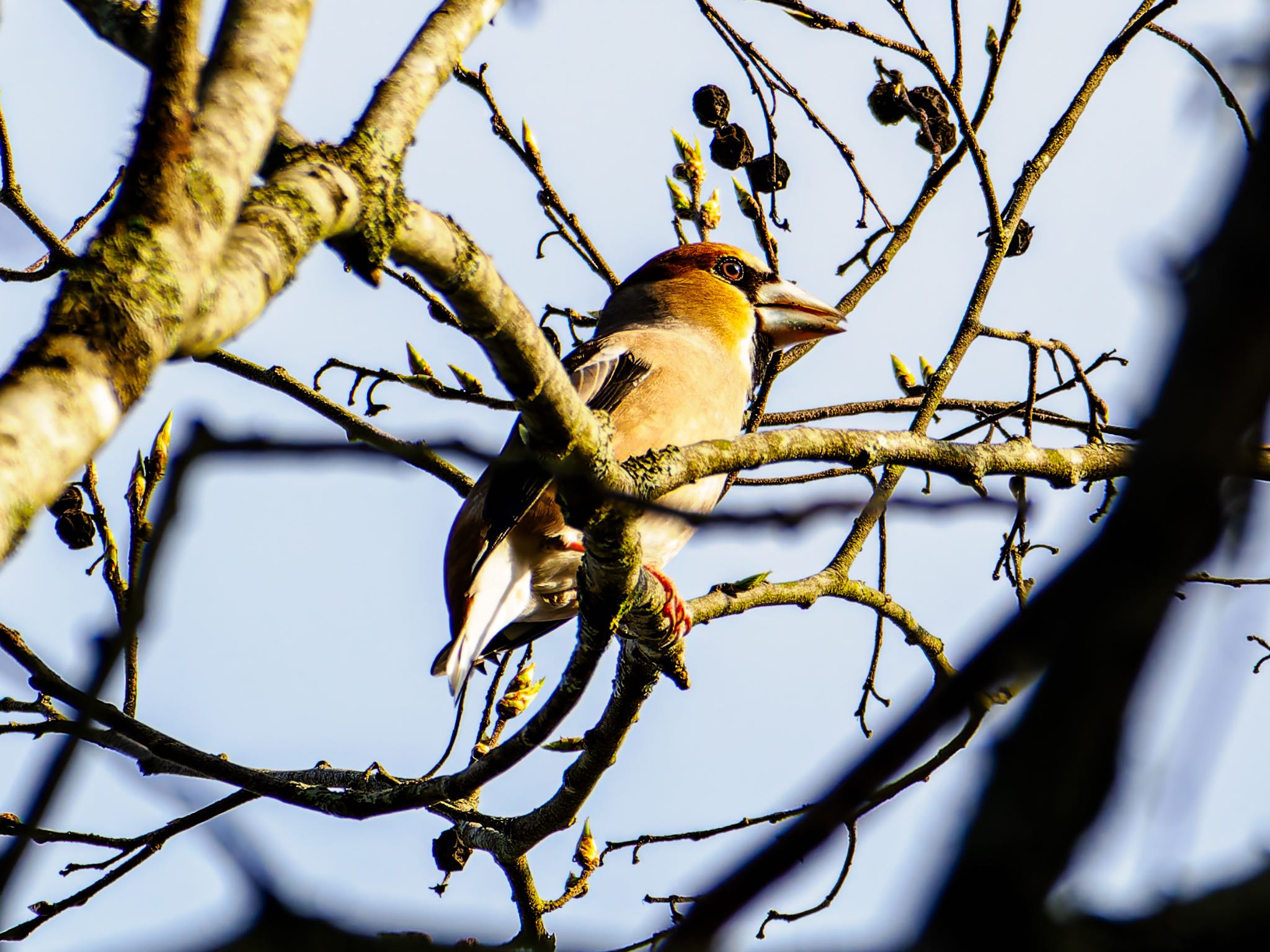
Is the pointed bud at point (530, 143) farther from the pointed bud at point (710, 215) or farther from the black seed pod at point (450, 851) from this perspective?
the black seed pod at point (450, 851)

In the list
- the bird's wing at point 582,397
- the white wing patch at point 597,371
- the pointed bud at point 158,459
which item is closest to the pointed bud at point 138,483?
the pointed bud at point 158,459

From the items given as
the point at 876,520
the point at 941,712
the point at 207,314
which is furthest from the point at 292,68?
the point at 876,520

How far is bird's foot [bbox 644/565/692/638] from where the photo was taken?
3504mm

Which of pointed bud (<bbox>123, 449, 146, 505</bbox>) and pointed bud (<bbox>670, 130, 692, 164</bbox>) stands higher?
pointed bud (<bbox>670, 130, 692, 164</bbox>)

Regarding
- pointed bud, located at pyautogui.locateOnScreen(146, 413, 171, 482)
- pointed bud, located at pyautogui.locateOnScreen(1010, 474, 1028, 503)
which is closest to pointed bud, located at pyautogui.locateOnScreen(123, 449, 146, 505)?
pointed bud, located at pyautogui.locateOnScreen(146, 413, 171, 482)

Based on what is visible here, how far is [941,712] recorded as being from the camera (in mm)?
806

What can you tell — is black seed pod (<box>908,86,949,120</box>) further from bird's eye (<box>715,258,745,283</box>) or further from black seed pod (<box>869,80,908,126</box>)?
bird's eye (<box>715,258,745,283</box>)

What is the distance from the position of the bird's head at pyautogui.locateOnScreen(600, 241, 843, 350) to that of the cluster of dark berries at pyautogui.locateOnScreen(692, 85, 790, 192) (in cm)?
144

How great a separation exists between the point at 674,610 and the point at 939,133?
202 centimetres

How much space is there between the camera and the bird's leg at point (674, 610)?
11.5ft

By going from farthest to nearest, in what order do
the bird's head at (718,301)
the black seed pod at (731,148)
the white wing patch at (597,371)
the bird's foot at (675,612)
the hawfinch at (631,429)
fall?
the bird's head at (718,301)
the white wing patch at (597,371)
the hawfinch at (631,429)
the black seed pod at (731,148)
the bird's foot at (675,612)

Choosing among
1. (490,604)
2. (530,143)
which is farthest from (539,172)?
(490,604)

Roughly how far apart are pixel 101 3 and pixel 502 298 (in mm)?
1110

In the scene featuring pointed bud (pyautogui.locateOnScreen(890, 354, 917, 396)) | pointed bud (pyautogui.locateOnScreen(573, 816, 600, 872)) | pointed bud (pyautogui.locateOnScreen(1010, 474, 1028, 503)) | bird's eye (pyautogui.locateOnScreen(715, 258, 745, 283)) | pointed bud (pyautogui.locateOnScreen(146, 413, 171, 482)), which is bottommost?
pointed bud (pyautogui.locateOnScreen(573, 816, 600, 872))
